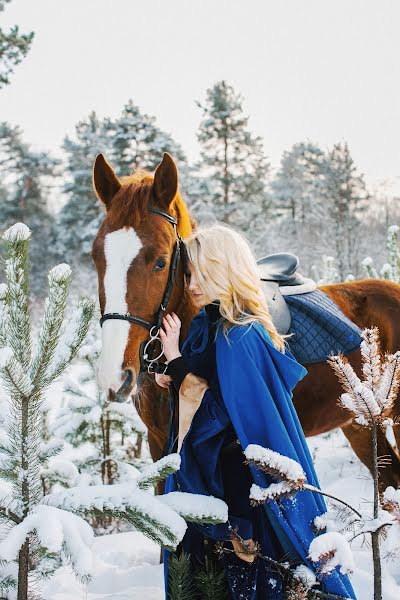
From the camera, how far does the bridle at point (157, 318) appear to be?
2.20 meters

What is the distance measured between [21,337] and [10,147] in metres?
27.9

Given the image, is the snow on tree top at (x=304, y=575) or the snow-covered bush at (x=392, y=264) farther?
the snow-covered bush at (x=392, y=264)

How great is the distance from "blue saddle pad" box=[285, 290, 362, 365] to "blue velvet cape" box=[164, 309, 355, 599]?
1108 mm

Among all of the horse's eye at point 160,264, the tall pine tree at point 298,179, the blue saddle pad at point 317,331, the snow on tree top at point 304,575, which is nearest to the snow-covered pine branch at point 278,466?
the snow on tree top at point 304,575

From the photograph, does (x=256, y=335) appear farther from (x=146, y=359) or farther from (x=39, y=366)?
(x=39, y=366)

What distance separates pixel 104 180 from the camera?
8.73 ft

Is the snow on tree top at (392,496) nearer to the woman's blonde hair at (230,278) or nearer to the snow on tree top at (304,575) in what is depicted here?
the snow on tree top at (304,575)

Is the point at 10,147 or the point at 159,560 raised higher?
the point at 10,147

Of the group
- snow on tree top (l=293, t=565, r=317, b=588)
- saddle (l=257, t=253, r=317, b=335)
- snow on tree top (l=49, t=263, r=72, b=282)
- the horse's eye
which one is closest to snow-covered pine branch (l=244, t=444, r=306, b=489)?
snow on tree top (l=293, t=565, r=317, b=588)

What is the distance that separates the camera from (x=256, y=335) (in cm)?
202

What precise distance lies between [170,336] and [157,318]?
115 millimetres

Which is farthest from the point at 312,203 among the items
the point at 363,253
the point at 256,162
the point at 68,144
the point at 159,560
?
the point at 159,560

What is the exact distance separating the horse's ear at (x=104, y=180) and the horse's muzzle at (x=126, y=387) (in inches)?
39.2

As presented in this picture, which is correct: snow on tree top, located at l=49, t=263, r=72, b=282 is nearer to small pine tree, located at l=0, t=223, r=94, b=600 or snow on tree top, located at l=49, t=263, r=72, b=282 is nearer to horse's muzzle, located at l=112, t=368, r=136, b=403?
small pine tree, located at l=0, t=223, r=94, b=600
